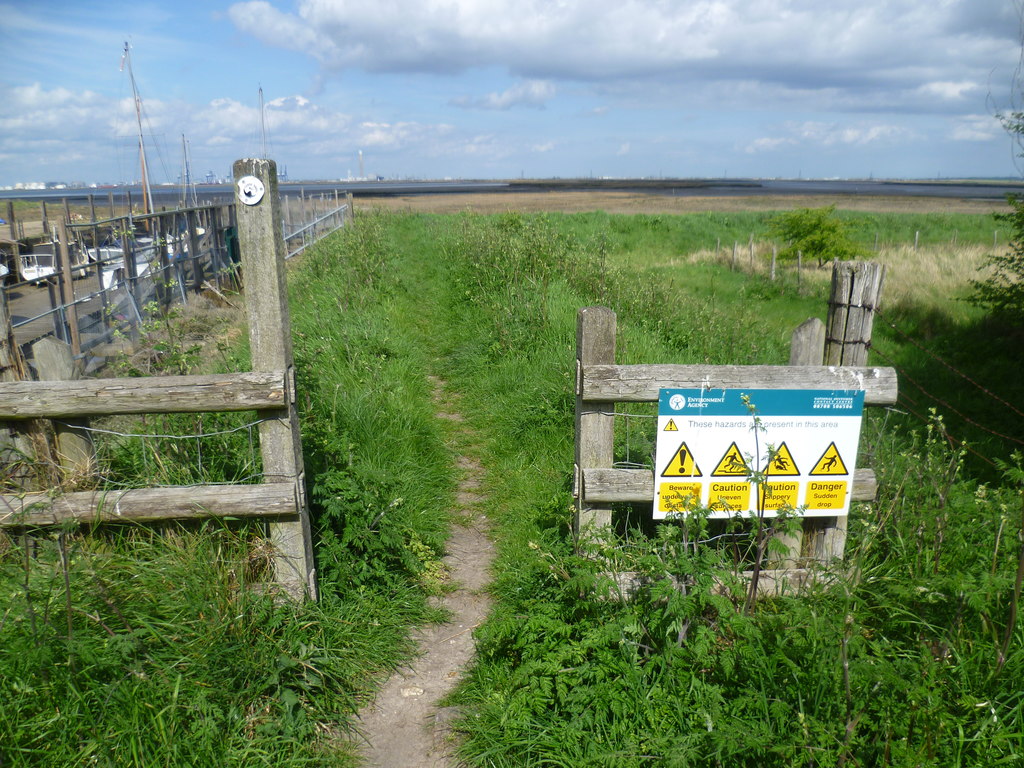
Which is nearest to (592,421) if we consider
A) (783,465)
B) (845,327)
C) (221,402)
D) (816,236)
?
(783,465)

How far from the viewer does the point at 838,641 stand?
2637 mm

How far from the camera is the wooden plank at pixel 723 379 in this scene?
332cm

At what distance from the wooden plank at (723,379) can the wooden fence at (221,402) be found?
5.03ft

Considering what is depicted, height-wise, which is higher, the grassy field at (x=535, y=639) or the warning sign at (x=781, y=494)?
the warning sign at (x=781, y=494)

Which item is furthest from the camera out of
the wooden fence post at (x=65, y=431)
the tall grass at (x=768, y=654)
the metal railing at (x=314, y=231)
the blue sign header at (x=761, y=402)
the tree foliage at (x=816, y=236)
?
the tree foliage at (x=816, y=236)

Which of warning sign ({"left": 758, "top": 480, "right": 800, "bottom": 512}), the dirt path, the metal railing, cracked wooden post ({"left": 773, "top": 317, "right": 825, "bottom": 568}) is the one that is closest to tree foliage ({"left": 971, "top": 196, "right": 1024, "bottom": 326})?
cracked wooden post ({"left": 773, "top": 317, "right": 825, "bottom": 568})

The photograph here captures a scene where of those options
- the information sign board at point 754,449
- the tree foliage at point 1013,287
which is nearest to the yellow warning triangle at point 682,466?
the information sign board at point 754,449

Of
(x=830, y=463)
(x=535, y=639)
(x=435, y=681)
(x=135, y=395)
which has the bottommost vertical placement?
(x=435, y=681)

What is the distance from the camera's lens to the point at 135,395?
316 centimetres

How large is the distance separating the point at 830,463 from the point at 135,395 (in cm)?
345

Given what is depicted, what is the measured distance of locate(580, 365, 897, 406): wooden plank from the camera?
3.32 meters

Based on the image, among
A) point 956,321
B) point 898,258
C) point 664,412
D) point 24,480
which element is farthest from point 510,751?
point 898,258

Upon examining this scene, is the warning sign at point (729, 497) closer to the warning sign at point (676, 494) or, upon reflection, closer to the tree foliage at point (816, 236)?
the warning sign at point (676, 494)

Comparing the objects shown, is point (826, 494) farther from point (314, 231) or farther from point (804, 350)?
point (314, 231)
